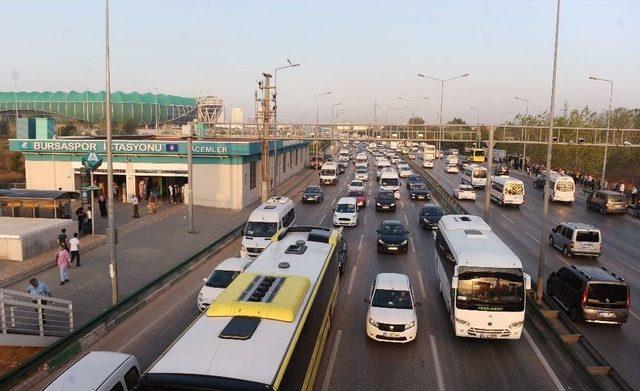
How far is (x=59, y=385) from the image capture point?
30.1 feet

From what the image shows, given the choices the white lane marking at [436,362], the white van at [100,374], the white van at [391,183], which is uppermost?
the white van at [391,183]

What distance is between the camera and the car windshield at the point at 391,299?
15195mm

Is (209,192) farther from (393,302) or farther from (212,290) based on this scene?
(393,302)

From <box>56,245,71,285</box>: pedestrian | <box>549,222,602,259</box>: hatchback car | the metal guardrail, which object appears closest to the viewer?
the metal guardrail

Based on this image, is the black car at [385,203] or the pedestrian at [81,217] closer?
the pedestrian at [81,217]

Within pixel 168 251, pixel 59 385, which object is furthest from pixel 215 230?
pixel 59 385

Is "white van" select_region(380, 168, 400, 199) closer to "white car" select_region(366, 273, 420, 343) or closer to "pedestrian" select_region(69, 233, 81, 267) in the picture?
"pedestrian" select_region(69, 233, 81, 267)

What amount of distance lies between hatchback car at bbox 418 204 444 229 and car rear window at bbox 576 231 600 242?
26.6 ft

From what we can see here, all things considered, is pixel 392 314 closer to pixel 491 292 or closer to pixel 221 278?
pixel 491 292

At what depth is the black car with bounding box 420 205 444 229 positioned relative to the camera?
3155 cm

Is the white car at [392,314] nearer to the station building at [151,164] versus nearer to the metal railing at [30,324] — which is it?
the metal railing at [30,324]

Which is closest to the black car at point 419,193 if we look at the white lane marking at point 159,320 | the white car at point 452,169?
the white car at point 452,169

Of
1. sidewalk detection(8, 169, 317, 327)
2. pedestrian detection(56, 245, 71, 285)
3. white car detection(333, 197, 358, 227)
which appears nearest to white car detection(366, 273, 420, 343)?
sidewalk detection(8, 169, 317, 327)

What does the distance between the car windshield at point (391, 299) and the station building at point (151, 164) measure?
25.8 meters
